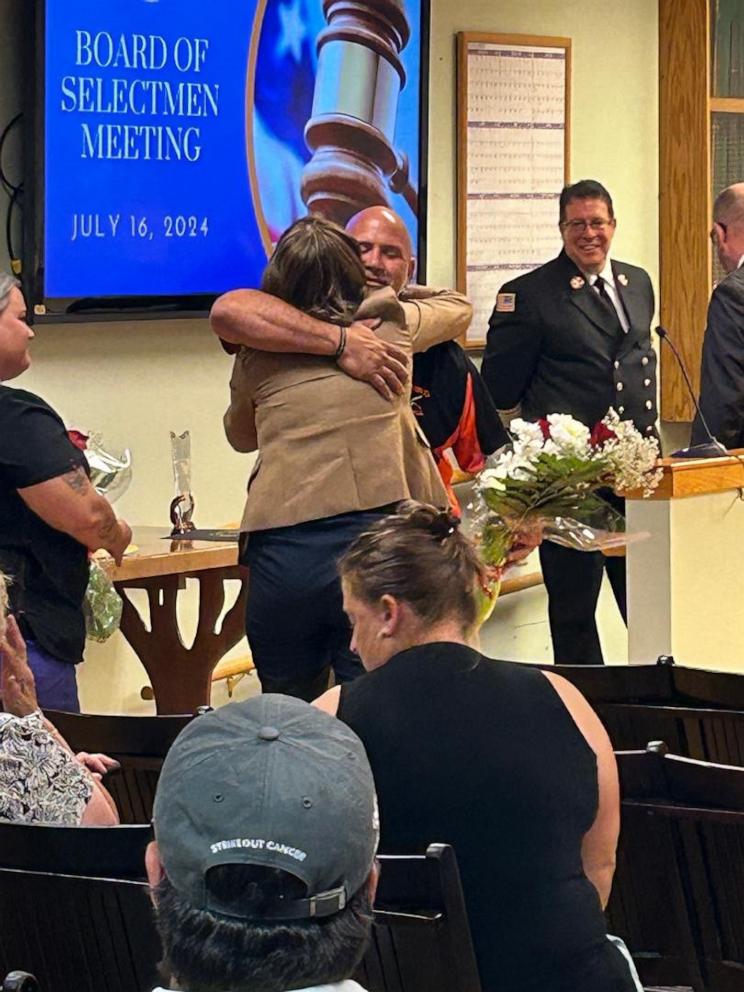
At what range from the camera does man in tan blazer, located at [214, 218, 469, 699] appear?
3355mm

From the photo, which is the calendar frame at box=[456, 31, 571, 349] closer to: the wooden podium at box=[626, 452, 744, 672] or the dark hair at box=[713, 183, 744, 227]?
the dark hair at box=[713, 183, 744, 227]

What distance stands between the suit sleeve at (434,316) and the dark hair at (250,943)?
9.52 feet

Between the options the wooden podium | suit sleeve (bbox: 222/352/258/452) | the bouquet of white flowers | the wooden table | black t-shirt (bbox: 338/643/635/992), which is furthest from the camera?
the wooden table

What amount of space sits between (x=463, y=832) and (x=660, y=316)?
539 cm

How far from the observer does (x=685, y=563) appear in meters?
4.46

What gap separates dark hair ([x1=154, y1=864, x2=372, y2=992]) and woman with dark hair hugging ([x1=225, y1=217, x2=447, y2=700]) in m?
2.08

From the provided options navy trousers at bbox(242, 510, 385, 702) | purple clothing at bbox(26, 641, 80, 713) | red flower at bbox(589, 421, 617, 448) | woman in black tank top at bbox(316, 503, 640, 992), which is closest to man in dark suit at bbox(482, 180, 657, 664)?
red flower at bbox(589, 421, 617, 448)

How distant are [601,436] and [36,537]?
1.24m

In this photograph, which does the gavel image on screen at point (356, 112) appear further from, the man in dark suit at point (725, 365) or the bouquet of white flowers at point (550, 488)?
the bouquet of white flowers at point (550, 488)

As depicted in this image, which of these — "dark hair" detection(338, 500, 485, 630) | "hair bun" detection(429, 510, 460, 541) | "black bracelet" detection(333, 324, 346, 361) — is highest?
"black bracelet" detection(333, 324, 346, 361)

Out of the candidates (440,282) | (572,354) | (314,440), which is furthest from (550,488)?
(440,282)

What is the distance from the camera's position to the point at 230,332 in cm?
341

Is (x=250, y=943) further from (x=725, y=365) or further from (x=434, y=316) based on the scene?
(x=725, y=365)

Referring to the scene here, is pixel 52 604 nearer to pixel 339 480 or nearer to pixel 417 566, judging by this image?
pixel 339 480
